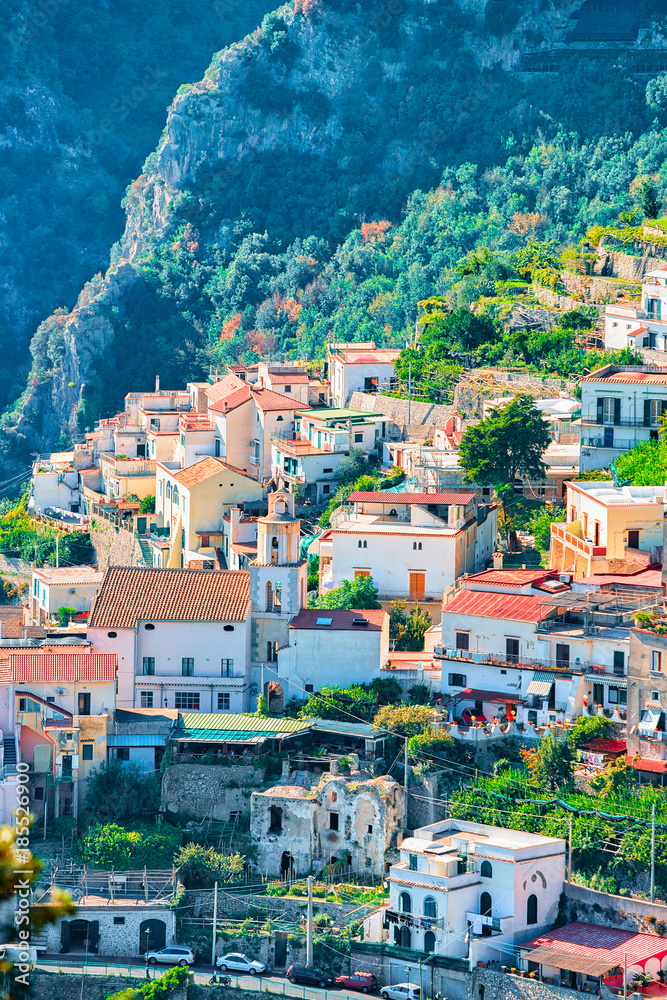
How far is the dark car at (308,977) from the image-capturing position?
51125mm

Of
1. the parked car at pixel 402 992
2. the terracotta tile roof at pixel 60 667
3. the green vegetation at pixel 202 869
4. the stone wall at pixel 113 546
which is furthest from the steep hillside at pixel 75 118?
the parked car at pixel 402 992

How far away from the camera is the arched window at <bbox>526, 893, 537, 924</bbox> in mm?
50963

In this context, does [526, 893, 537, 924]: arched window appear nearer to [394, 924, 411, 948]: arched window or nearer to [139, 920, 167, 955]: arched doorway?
[394, 924, 411, 948]: arched window

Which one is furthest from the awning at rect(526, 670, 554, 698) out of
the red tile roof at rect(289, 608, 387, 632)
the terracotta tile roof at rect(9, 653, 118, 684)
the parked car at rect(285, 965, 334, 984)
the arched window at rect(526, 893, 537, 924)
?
the terracotta tile roof at rect(9, 653, 118, 684)

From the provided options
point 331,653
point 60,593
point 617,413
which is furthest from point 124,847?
point 617,413

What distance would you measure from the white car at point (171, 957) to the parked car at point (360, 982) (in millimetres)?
3747

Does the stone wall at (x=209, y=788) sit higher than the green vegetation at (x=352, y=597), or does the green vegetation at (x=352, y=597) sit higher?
the green vegetation at (x=352, y=597)

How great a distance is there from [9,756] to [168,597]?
7.28m

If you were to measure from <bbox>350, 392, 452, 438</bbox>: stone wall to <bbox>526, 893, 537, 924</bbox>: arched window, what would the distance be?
97.6 ft

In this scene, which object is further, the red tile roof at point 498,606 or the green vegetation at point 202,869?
the red tile roof at point 498,606

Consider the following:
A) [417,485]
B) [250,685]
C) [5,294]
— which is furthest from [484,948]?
[5,294]

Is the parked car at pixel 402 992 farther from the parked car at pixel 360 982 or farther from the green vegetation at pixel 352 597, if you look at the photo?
the green vegetation at pixel 352 597

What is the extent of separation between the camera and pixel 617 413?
233 ft

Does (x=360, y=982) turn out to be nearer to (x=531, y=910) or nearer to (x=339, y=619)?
(x=531, y=910)
